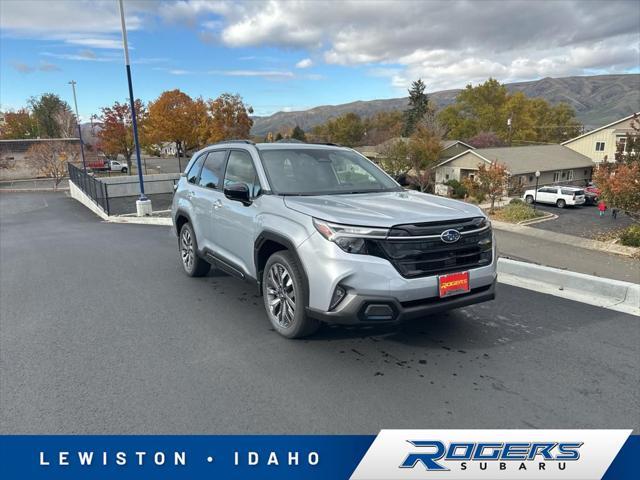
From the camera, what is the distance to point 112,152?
5125 centimetres

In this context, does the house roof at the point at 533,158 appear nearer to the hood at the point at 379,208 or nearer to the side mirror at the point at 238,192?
the hood at the point at 379,208

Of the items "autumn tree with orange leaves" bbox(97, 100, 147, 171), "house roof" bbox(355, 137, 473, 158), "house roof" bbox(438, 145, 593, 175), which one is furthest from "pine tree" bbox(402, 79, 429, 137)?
"autumn tree with orange leaves" bbox(97, 100, 147, 171)

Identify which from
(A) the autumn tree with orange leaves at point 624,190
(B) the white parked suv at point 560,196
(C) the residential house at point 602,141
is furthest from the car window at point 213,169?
(C) the residential house at point 602,141

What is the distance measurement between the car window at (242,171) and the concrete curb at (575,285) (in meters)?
3.78

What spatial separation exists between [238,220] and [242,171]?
597 mm

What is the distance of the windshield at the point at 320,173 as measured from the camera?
4.39 metres

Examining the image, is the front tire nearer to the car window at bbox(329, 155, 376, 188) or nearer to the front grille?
the front grille

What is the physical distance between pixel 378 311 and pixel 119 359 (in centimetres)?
239

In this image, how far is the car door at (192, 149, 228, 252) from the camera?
5.30 m

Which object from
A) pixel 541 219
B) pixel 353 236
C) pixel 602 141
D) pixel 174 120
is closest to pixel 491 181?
pixel 541 219

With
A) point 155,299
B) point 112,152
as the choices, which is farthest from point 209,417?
point 112,152

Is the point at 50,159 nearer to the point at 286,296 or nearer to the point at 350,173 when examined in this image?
the point at 350,173

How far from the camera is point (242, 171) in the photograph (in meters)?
4.83

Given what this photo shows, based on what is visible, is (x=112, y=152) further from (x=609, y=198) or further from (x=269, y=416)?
(x=269, y=416)
